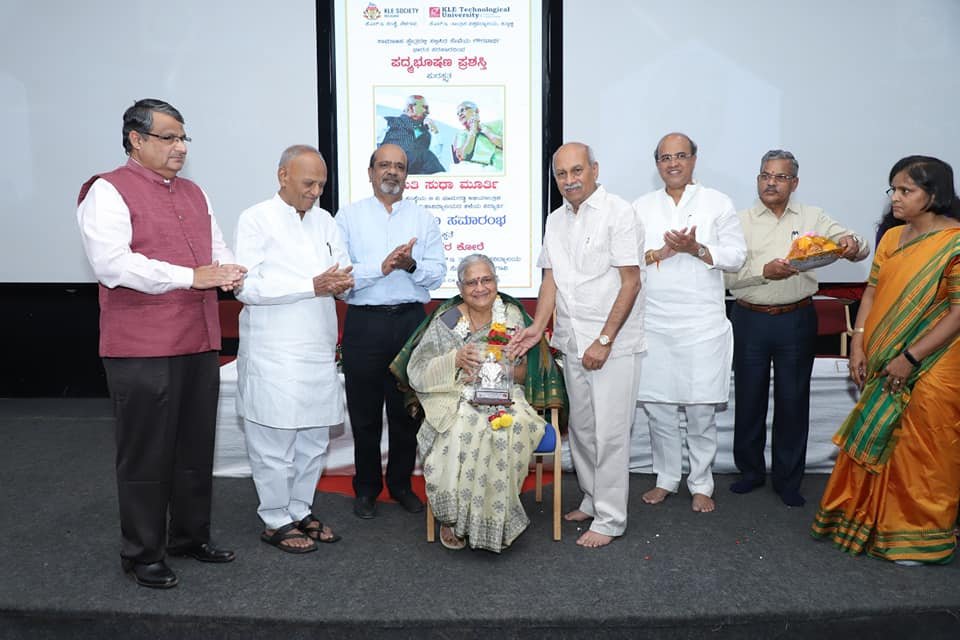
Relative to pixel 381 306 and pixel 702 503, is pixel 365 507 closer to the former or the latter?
pixel 381 306

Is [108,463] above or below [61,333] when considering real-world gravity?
below

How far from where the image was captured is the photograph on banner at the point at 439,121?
499 cm

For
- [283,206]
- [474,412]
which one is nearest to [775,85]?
[474,412]

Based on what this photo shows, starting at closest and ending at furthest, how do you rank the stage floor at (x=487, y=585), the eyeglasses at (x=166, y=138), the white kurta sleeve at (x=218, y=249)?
1. the stage floor at (x=487, y=585)
2. the eyeglasses at (x=166, y=138)
3. the white kurta sleeve at (x=218, y=249)

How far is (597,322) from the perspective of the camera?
3.01 meters

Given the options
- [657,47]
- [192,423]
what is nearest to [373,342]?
[192,423]

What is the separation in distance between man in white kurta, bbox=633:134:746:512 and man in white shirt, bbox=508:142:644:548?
1.28 ft

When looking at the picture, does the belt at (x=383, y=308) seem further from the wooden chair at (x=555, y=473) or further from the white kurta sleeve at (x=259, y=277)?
the wooden chair at (x=555, y=473)

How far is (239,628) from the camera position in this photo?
7.84ft

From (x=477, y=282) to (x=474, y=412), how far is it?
53 cm

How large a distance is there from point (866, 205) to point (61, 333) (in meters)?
6.14

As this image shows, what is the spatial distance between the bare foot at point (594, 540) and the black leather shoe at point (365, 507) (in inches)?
39.0

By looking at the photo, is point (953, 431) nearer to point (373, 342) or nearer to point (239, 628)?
point (373, 342)

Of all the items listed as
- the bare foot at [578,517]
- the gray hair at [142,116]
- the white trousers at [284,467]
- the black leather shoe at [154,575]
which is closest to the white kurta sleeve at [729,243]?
the bare foot at [578,517]
